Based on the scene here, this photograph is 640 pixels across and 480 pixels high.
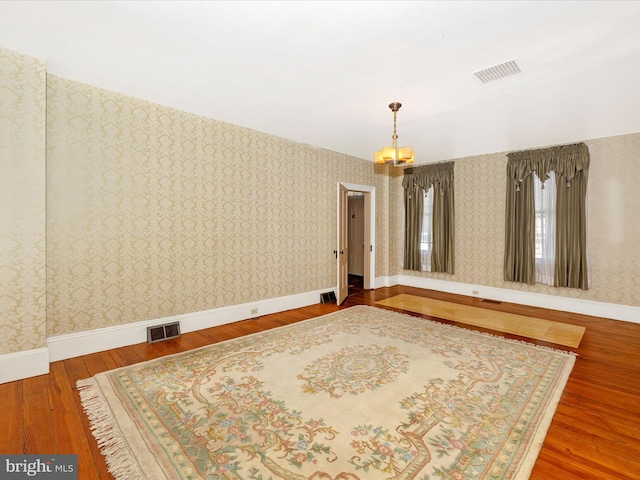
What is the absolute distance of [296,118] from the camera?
425cm

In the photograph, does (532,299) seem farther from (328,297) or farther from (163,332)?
(163,332)

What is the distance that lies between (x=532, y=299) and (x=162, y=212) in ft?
20.7

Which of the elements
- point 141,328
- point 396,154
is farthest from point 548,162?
point 141,328

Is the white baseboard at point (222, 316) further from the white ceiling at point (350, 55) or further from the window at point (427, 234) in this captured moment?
the white ceiling at point (350, 55)

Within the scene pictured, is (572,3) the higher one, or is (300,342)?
(572,3)

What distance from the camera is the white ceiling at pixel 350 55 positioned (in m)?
2.23

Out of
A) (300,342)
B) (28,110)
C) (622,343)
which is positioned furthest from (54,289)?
(622,343)

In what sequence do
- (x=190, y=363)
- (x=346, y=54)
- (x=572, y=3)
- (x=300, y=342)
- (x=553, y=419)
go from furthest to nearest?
(x=300, y=342) < (x=190, y=363) < (x=346, y=54) < (x=553, y=419) < (x=572, y=3)

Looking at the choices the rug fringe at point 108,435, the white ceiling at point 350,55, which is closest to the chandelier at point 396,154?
the white ceiling at point 350,55

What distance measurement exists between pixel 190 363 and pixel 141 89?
300 centimetres

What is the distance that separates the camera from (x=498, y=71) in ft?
9.86

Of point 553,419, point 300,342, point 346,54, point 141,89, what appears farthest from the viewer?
point 300,342

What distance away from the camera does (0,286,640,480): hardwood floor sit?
1.86 metres

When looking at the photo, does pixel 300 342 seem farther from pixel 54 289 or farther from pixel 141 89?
pixel 141 89
